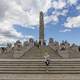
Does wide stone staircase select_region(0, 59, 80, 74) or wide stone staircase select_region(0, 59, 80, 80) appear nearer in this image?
wide stone staircase select_region(0, 59, 80, 80)

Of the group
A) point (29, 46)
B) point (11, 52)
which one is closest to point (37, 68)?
point (11, 52)

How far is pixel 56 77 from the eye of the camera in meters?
19.5

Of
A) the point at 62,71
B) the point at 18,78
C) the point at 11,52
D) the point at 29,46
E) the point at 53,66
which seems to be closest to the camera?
the point at 18,78

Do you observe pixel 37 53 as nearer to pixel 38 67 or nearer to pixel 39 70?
pixel 38 67

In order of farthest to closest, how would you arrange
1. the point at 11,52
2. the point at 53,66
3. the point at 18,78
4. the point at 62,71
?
1. the point at 11,52
2. the point at 53,66
3. the point at 62,71
4. the point at 18,78

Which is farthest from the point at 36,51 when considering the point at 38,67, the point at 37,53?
the point at 38,67

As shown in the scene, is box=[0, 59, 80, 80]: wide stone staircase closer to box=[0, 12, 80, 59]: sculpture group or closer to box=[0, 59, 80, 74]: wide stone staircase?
box=[0, 59, 80, 74]: wide stone staircase

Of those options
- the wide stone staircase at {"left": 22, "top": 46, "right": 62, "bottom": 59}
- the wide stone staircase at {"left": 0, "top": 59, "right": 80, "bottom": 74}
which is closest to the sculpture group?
the wide stone staircase at {"left": 22, "top": 46, "right": 62, "bottom": 59}

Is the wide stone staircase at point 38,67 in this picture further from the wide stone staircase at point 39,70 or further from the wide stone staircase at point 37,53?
the wide stone staircase at point 37,53

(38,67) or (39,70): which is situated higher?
(38,67)

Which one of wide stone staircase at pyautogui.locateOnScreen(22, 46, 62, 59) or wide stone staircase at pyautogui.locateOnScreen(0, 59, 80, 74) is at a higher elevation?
wide stone staircase at pyautogui.locateOnScreen(22, 46, 62, 59)

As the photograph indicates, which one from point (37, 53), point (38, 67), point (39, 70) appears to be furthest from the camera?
point (37, 53)

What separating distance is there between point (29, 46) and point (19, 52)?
14.9 feet

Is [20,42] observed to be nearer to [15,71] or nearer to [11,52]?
[11,52]
